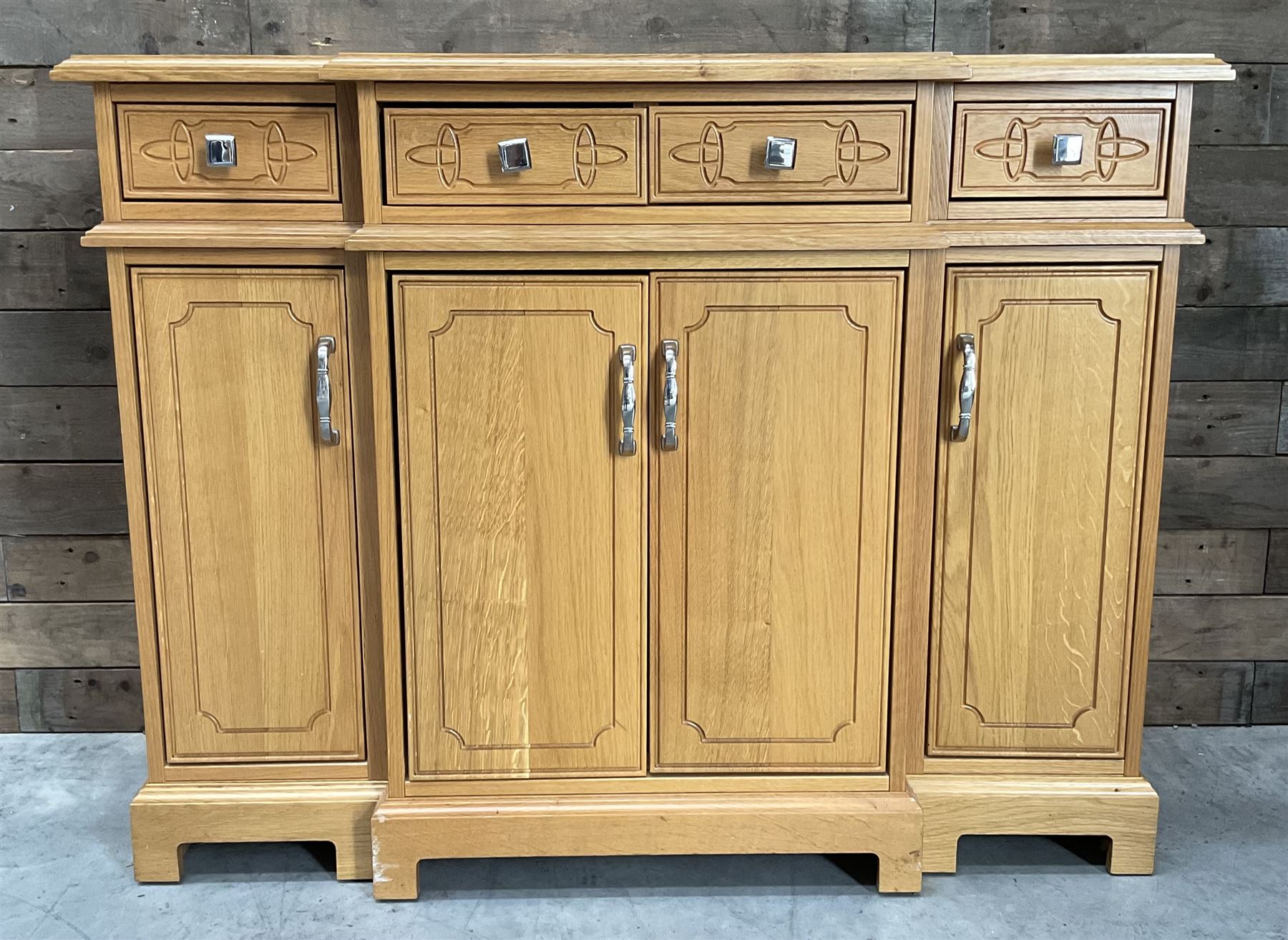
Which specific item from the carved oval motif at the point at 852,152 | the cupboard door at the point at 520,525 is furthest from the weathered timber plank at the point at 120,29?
the carved oval motif at the point at 852,152

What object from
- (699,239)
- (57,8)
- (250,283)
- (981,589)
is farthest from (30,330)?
(981,589)

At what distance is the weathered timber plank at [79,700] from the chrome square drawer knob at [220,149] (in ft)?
4.09

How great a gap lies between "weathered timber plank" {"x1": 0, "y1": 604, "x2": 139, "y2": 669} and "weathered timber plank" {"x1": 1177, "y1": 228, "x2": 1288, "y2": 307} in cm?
231

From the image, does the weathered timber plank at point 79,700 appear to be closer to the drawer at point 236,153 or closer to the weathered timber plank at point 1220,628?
the drawer at point 236,153

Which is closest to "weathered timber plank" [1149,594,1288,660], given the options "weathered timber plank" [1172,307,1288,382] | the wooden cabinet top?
"weathered timber plank" [1172,307,1288,382]

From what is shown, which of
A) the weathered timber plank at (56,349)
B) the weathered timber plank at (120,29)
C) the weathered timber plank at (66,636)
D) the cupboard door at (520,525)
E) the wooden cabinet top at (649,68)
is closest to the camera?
the wooden cabinet top at (649,68)

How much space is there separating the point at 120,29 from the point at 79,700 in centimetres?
→ 139

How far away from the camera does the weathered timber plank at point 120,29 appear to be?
2.29m

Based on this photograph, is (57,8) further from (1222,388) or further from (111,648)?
(1222,388)

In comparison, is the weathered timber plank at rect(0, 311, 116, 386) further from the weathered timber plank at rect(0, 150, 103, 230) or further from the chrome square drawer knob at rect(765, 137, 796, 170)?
the chrome square drawer knob at rect(765, 137, 796, 170)

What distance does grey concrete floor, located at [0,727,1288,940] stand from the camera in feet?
6.25

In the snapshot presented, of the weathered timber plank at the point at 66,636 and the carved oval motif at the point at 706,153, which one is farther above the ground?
the carved oval motif at the point at 706,153

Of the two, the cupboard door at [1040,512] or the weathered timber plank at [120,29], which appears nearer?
the cupboard door at [1040,512]

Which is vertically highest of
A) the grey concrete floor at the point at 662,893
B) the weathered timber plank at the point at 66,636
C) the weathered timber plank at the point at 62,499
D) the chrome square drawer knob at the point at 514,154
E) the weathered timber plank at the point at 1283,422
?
the chrome square drawer knob at the point at 514,154
